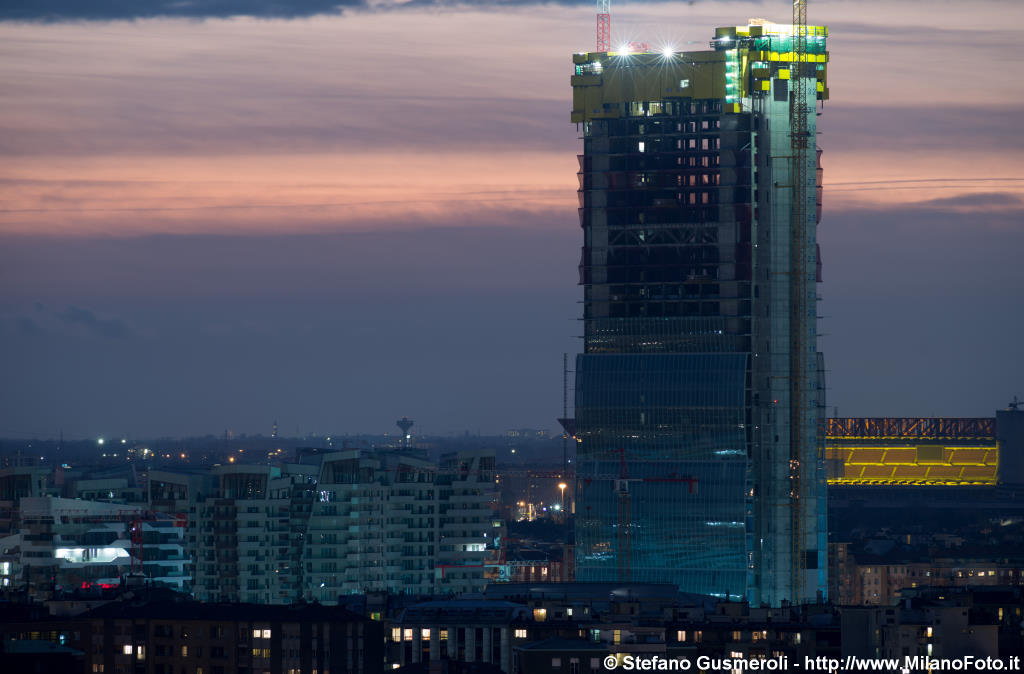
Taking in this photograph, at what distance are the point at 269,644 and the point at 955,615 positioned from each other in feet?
139

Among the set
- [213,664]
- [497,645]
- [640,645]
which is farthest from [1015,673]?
[213,664]

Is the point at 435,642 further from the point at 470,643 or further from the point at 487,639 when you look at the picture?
the point at 487,639

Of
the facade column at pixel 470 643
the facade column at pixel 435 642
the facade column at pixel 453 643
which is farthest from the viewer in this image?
the facade column at pixel 435 642

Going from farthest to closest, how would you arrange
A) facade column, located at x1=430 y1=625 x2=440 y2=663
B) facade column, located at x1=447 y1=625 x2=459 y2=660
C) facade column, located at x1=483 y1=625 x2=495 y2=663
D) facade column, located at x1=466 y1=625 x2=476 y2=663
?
facade column, located at x1=430 y1=625 x2=440 y2=663 < facade column, located at x1=447 y1=625 x2=459 y2=660 < facade column, located at x1=483 y1=625 x2=495 y2=663 < facade column, located at x1=466 y1=625 x2=476 y2=663

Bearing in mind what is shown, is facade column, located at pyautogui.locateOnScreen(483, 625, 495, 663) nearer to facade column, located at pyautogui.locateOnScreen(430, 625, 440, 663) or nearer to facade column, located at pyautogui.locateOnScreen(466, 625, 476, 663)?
facade column, located at pyautogui.locateOnScreen(466, 625, 476, 663)

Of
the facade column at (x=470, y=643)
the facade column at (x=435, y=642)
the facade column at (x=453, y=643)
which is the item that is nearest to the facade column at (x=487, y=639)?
the facade column at (x=470, y=643)

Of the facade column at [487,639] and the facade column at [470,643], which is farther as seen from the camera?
the facade column at [487,639]

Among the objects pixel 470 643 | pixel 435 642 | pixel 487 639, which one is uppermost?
pixel 487 639

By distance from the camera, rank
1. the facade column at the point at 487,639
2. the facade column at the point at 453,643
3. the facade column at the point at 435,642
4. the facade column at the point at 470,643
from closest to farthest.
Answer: the facade column at the point at 470,643
the facade column at the point at 487,639
the facade column at the point at 453,643
the facade column at the point at 435,642

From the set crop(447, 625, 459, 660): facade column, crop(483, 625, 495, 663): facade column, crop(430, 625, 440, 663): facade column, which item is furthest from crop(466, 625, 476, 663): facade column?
crop(430, 625, 440, 663): facade column

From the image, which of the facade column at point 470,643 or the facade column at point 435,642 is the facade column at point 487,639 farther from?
the facade column at point 435,642

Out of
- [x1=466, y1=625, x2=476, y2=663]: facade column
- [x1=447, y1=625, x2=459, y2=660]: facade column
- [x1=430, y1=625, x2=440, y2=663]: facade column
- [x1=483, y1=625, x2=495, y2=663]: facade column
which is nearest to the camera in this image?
[x1=466, y1=625, x2=476, y2=663]: facade column

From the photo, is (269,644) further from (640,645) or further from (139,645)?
(640,645)

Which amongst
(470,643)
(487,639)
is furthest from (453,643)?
(487,639)
